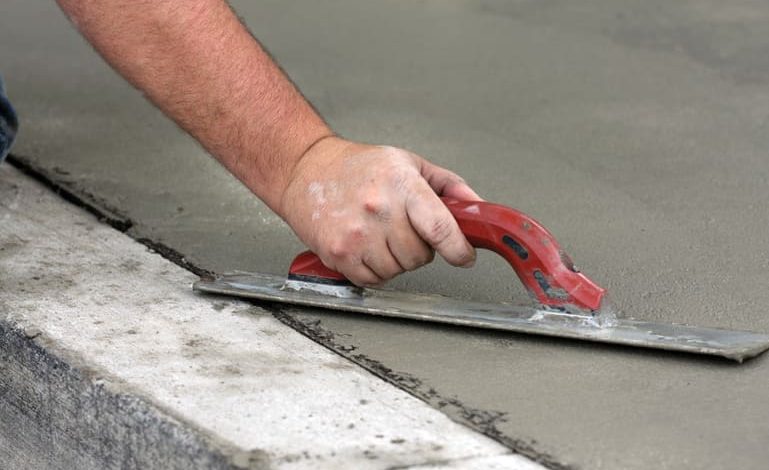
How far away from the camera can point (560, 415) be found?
2.20 m

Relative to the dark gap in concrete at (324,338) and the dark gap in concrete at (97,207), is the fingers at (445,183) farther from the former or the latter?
the dark gap in concrete at (97,207)

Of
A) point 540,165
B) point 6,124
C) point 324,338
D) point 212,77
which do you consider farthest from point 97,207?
point 540,165

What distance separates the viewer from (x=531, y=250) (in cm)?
243

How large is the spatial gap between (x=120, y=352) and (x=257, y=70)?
608mm

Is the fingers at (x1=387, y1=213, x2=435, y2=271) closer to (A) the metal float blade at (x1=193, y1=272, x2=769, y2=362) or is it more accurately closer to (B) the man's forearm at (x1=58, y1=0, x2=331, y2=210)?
(A) the metal float blade at (x1=193, y1=272, x2=769, y2=362)

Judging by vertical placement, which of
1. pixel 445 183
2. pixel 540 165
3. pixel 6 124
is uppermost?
pixel 540 165

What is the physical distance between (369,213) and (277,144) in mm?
254

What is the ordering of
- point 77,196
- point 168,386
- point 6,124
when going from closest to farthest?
point 168,386
point 6,124
point 77,196

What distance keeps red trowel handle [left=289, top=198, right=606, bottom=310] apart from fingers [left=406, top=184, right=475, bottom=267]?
3 centimetres

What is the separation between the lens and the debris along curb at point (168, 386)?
6.82ft

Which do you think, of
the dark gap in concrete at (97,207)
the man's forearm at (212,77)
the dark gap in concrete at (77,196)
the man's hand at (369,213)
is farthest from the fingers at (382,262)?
the dark gap in concrete at (77,196)

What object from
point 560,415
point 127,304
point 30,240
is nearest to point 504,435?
point 560,415

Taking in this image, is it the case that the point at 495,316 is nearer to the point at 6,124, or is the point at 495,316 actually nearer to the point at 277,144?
the point at 277,144

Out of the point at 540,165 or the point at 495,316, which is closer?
the point at 495,316
